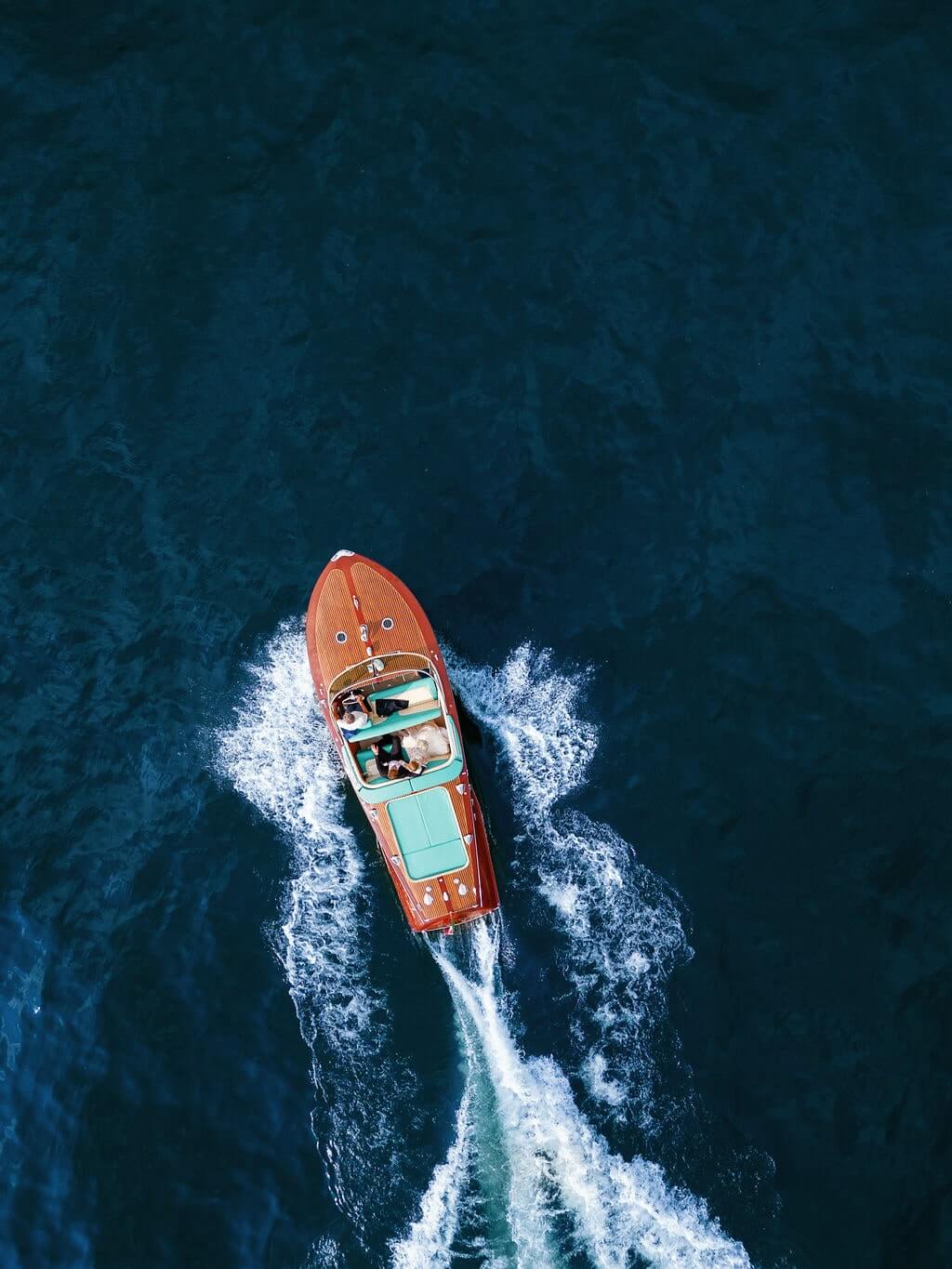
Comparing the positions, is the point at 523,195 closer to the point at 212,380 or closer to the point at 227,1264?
the point at 212,380

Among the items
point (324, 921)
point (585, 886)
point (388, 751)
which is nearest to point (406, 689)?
point (388, 751)

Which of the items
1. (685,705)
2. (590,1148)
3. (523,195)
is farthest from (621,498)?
(590,1148)

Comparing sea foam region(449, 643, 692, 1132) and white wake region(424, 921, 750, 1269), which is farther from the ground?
sea foam region(449, 643, 692, 1132)

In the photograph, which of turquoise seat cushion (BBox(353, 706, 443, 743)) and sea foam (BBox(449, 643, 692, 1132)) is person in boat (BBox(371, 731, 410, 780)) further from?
sea foam (BBox(449, 643, 692, 1132))

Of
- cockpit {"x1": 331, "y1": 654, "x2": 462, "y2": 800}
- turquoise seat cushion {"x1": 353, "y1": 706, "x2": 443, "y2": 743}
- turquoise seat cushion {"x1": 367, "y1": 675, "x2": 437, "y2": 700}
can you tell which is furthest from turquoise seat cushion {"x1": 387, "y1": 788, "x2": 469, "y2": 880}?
turquoise seat cushion {"x1": 367, "y1": 675, "x2": 437, "y2": 700}

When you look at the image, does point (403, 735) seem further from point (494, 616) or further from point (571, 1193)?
point (571, 1193)
